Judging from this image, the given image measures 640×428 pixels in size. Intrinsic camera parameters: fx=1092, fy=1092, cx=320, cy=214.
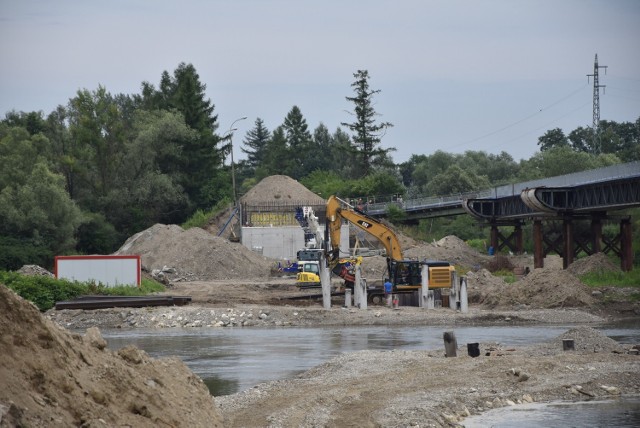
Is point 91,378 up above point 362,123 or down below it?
below

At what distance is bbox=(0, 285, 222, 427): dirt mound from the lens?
1370 centimetres

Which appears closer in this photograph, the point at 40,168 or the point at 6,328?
the point at 6,328

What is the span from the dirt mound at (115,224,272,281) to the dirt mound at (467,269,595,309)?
86.5 feet

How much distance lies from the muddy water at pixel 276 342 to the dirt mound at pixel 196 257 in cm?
3108

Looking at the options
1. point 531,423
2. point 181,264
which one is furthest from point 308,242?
point 531,423

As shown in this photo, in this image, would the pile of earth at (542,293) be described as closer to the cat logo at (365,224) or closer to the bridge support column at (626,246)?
the cat logo at (365,224)

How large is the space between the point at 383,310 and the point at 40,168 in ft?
132

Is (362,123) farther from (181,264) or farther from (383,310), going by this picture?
(383,310)

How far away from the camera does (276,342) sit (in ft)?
132

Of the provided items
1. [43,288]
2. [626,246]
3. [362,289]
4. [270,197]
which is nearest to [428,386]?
[362,289]

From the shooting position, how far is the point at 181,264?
7894 centimetres

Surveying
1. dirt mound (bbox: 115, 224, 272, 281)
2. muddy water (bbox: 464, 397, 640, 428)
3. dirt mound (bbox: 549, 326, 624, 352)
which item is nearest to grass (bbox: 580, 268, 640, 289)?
dirt mound (bbox: 115, 224, 272, 281)

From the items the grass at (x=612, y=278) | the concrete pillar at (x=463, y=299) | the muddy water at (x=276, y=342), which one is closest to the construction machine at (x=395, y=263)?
the concrete pillar at (x=463, y=299)

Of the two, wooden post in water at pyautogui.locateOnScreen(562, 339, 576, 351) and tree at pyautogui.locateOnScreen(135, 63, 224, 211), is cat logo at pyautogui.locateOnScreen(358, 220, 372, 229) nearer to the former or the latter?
wooden post in water at pyautogui.locateOnScreen(562, 339, 576, 351)
